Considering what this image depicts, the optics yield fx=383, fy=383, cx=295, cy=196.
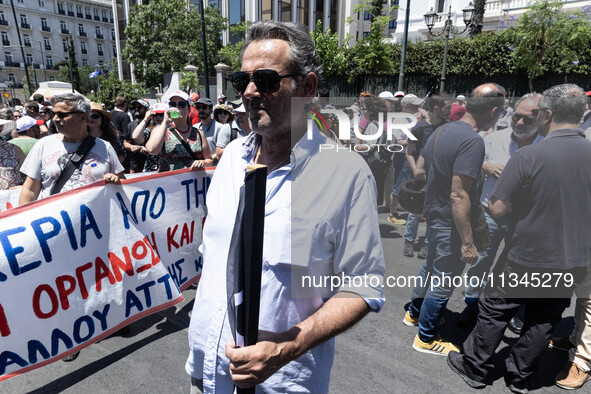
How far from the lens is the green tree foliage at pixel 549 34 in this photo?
13531 millimetres

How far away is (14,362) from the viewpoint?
2314 millimetres

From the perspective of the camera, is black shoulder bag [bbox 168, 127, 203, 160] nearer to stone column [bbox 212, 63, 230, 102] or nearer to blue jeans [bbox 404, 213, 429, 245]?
blue jeans [bbox 404, 213, 429, 245]

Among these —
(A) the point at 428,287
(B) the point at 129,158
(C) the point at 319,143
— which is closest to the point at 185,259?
(A) the point at 428,287

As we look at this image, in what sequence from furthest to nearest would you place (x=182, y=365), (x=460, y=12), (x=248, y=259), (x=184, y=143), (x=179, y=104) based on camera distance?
(x=460, y=12) → (x=179, y=104) → (x=184, y=143) → (x=182, y=365) → (x=248, y=259)

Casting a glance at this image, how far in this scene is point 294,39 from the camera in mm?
1369

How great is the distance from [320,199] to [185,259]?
2.59m

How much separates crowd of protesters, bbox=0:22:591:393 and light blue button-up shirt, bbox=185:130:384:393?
0.01 meters

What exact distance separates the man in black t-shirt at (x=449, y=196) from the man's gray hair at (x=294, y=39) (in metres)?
1.73

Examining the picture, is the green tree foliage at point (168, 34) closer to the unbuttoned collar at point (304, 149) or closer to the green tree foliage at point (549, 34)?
the green tree foliage at point (549, 34)

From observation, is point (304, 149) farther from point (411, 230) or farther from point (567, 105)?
point (411, 230)

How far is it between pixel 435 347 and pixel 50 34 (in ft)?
300

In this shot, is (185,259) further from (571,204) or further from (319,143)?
(571,204)

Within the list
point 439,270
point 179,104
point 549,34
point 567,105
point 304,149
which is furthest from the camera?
point 549,34

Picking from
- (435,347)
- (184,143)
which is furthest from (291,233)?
(184,143)
